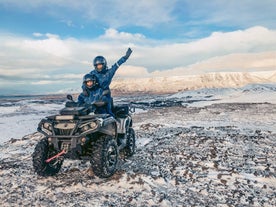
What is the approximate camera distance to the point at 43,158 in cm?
636

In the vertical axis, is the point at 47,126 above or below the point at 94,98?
below

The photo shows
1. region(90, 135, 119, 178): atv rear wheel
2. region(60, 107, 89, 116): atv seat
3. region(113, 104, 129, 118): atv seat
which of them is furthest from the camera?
region(113, 104, 129, 118): atv seat

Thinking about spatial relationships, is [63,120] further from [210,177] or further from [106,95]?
[210,177]

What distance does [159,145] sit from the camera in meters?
10.0

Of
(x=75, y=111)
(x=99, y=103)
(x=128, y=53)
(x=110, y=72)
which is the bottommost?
(x=75, y=111)

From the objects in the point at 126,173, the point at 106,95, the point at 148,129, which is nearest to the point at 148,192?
the point at 126,173

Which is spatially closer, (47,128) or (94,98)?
(47,128)

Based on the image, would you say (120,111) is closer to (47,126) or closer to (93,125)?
(93,125)

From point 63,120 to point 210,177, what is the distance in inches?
132

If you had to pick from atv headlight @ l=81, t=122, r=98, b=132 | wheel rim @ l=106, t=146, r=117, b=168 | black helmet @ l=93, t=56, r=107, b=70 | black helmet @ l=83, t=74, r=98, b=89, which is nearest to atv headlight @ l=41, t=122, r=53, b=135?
atv headlight @ l=81, t=122, r=98, b=132

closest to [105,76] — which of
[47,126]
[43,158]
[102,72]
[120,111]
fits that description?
[102,72]

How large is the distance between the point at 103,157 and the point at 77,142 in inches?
23.5

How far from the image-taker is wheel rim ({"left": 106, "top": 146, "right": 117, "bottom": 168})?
6.41m

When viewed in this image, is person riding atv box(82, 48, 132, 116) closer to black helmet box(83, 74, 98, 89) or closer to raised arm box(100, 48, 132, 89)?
raised arm box(100, 48, 132, 89)
